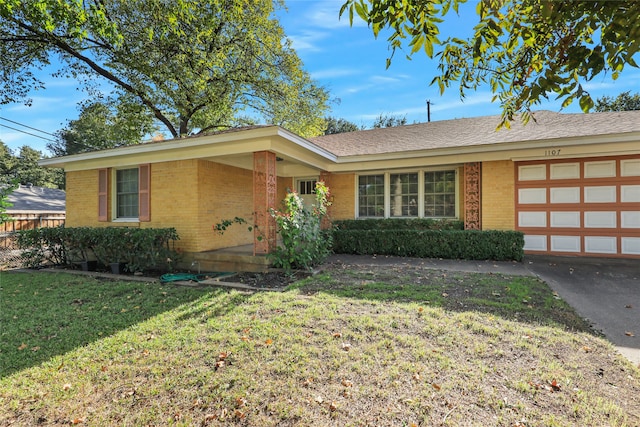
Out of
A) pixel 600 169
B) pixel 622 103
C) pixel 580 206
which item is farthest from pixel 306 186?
pixel 622 103

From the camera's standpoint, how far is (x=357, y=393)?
2604 millimetres

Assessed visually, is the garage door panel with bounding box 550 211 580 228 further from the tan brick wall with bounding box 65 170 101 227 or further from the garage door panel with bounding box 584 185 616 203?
the tan brick wall with bounding box 65 170 101 227

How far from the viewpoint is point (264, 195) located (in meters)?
7.46

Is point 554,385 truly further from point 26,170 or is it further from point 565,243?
point 26,170

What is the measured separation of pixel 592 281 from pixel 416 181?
220 inches

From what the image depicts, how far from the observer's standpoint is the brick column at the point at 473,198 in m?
9.73

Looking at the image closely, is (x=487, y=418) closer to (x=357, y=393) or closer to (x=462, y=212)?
(x=357, y=393)

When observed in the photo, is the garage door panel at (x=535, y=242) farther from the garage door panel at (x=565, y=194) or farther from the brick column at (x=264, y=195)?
the brick column at (x=264, y=195)

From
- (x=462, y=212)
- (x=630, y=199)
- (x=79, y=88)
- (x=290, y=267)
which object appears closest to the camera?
(x=290, y=267)

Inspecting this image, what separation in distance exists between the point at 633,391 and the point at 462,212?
25.5ft

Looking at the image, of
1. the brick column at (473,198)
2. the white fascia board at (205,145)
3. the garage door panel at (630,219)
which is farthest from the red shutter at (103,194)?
the garage door panel at (630,219)

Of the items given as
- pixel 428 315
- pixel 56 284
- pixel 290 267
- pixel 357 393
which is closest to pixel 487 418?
pixel 357 393

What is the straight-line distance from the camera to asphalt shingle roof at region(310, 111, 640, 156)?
30.4 ft

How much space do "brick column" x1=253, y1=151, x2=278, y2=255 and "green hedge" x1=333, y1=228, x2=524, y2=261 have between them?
135 inches
